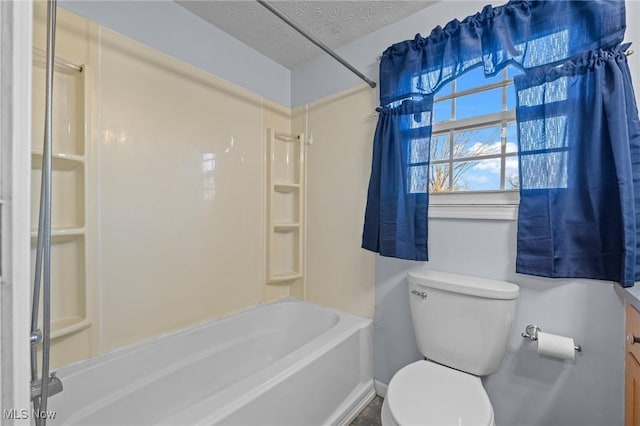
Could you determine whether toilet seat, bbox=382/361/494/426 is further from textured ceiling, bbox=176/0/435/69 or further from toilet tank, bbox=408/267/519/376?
textured ceiling, bbox=176/0/435/69

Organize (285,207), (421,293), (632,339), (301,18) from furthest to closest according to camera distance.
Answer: (285,207) → (301,18) → (421,293) → (632,339)

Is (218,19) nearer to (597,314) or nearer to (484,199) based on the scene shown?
(484,199)

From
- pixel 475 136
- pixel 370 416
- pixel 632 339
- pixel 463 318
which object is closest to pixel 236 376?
pixel 370 416

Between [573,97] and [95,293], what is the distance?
87.3 inches

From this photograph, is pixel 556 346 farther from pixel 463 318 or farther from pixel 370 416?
pixel 370 416

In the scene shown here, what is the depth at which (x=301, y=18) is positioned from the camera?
1688mm

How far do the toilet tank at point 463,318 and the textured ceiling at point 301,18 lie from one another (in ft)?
4.93

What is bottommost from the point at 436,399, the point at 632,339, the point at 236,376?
the point at 236,376

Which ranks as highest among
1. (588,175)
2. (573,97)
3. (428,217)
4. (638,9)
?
(638,9)

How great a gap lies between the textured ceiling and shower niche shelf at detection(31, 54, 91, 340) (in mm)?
839

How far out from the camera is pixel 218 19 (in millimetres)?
1698

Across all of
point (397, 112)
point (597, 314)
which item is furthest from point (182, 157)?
point (597, 314)

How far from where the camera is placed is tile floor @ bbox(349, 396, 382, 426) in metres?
1.51

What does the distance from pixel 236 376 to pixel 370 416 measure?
820 millimetres
